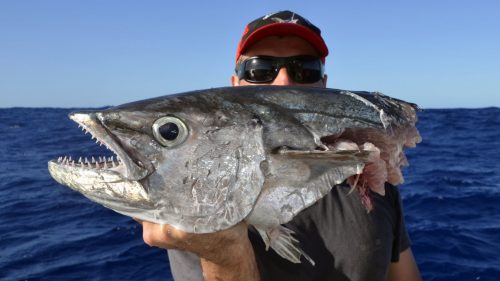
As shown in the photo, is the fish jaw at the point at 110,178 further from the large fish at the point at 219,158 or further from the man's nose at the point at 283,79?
the man's nose at the point at 283,79

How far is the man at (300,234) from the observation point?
2.46m

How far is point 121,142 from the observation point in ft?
6.58

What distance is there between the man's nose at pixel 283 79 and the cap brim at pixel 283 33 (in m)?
0.35

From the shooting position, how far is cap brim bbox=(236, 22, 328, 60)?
412 cm

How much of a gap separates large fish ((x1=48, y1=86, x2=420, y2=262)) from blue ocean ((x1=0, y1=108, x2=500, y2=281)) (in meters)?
4.60

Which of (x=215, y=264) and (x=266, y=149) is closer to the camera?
(x=266, y=149)

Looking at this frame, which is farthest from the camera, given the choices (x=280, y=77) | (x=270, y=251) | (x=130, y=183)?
(x=280, y=77)

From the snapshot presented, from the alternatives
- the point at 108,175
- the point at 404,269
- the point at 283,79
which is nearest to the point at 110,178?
the point at 108,175

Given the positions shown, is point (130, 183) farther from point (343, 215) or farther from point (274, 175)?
point (343, 215)

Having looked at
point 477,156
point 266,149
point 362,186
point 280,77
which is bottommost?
point 477,156

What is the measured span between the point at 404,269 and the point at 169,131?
272 cm

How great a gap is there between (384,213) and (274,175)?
1644 mm

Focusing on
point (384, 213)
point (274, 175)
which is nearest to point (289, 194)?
point (274, 175)

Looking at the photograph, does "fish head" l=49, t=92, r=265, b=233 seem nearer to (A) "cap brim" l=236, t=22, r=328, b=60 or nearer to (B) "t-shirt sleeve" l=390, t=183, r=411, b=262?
(B) "t-shirt sleeve" l=390, t=183, r=411, b=262
